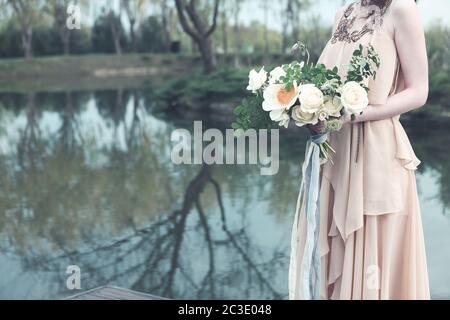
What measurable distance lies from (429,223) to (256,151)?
12.5 feet

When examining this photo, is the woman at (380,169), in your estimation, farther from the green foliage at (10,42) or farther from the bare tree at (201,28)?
the green foliage at (10,42)

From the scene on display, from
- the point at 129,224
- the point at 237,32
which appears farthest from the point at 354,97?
the point at 237,32

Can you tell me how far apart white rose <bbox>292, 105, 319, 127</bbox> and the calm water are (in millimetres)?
2188

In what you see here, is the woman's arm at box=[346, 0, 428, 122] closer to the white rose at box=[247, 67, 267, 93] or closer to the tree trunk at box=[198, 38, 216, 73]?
the white rose at box=[247, 67, 267, 93]

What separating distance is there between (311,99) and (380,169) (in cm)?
27

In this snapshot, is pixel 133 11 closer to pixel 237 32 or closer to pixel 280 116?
pixel 237 32

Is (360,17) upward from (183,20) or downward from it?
downward

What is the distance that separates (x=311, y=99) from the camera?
5.02 ft

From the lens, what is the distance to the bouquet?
153 cm

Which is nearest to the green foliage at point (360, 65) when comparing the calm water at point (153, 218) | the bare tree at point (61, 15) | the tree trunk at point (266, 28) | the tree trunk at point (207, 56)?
the calm water at point (153, 218)

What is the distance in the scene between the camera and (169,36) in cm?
1257

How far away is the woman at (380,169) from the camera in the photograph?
1.62m

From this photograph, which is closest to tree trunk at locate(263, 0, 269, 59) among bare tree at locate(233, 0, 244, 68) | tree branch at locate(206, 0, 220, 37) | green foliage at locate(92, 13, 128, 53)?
bare tree at locate(233, 0, 244, 68)

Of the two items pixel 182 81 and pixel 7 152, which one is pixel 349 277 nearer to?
pixel 7 152
